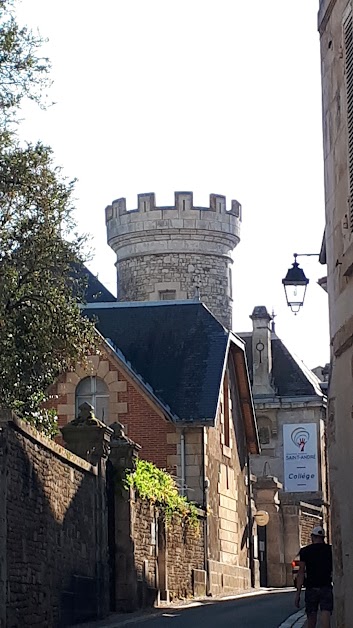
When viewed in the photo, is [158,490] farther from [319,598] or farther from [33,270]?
[319,598]

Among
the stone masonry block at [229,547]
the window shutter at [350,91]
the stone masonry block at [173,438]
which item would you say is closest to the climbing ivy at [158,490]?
the stone masonry block at [173,438]

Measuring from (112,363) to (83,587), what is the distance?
1348 centimetres

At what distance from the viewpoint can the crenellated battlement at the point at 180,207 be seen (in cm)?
5234

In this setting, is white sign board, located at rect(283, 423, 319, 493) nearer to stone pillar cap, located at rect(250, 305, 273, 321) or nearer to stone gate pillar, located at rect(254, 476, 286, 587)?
stone pillar cap, located at rect(250, 305, 273, 321)

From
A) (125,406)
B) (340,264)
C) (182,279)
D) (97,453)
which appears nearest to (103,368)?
(125,406)

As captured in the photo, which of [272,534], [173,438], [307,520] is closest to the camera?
[173,438]

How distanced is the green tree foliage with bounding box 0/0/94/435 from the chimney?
32915 millimetres

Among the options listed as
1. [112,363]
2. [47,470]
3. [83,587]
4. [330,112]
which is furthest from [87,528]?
[112,363]

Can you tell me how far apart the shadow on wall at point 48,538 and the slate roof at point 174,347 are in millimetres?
11424

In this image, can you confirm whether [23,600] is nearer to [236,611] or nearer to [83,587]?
[83,587]

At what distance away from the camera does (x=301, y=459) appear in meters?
53.0

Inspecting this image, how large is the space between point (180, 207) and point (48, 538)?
119 feet

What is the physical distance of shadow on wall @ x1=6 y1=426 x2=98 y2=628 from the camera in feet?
49.5

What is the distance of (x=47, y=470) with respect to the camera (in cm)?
1709
